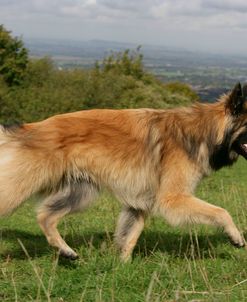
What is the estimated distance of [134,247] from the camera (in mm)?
5965

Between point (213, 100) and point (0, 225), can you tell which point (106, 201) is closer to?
point (0, 225)

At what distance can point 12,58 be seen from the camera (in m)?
44.1

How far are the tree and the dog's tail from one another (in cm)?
3922

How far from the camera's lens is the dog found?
17.2 feet

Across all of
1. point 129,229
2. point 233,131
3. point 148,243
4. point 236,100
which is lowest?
point 148,243

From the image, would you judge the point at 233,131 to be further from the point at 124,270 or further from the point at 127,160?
the point at 124,270

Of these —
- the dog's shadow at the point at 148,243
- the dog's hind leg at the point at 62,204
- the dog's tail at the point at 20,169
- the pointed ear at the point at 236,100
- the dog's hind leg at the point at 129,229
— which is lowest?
the dog's shadow at the point at 148,243

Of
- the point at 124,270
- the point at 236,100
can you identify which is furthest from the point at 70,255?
the point at 236,100

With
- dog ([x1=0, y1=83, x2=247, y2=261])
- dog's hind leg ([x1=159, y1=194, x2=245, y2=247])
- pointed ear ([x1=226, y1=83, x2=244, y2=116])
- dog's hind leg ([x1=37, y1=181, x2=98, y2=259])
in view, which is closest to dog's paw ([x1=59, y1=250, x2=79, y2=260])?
dog ([x1=0, y1=83, x2=247, y2=261])

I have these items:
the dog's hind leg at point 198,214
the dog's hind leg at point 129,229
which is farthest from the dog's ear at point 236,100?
the dog's hind leg at point 129,229

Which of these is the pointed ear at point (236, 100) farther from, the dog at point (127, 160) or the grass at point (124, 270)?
the grass at point (124, 270)

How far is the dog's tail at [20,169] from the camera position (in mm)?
5188

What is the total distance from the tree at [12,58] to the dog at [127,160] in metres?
39.0

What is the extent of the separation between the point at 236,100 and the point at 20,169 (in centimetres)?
262
